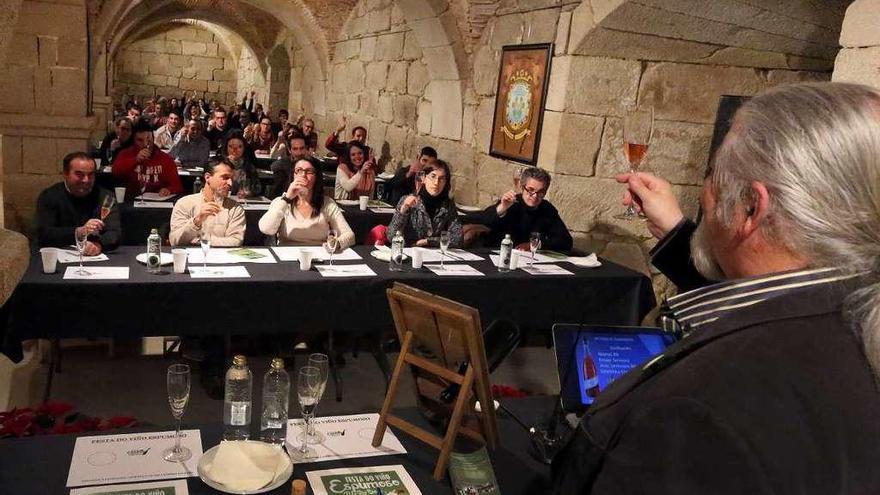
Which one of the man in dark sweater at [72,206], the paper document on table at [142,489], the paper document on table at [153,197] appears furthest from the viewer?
the paper document on table at [153,197]

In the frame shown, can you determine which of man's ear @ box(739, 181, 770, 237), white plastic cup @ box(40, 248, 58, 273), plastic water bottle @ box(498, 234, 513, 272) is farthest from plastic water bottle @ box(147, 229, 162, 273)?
man's ear @ box(739, 181, 770, 237)

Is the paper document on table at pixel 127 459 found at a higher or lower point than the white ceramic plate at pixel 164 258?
lower

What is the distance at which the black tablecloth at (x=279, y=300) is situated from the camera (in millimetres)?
2936

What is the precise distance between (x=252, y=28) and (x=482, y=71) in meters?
10.5

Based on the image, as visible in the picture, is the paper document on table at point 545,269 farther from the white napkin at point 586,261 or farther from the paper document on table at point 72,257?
the paper document on table at point 72,257

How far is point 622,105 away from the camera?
5270mm

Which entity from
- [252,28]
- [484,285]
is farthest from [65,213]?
[252,28]

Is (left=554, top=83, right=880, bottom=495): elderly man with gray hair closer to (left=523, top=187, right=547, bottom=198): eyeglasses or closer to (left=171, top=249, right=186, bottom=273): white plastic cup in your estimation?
(left=171, top=249, right=186, bottom=273): white plastic cup

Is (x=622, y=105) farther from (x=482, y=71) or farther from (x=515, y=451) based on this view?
(x=515, y=451)

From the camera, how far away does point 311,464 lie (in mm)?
1644

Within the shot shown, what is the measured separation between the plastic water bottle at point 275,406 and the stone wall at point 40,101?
4.44 m

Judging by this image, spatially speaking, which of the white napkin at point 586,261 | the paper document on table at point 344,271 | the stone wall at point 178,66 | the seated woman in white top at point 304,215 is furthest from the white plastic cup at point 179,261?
the stone wall at point 178,66

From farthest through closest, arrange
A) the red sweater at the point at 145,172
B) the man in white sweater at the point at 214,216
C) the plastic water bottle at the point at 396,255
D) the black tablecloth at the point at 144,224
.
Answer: the red sweater at the point at 145,172 → the black tablecloth at the point at 144,224 → the man in white sweater at the point at 214,216 → the plastic water bottle at the point at 396,255

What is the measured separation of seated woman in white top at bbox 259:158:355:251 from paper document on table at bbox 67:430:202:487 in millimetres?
2465
